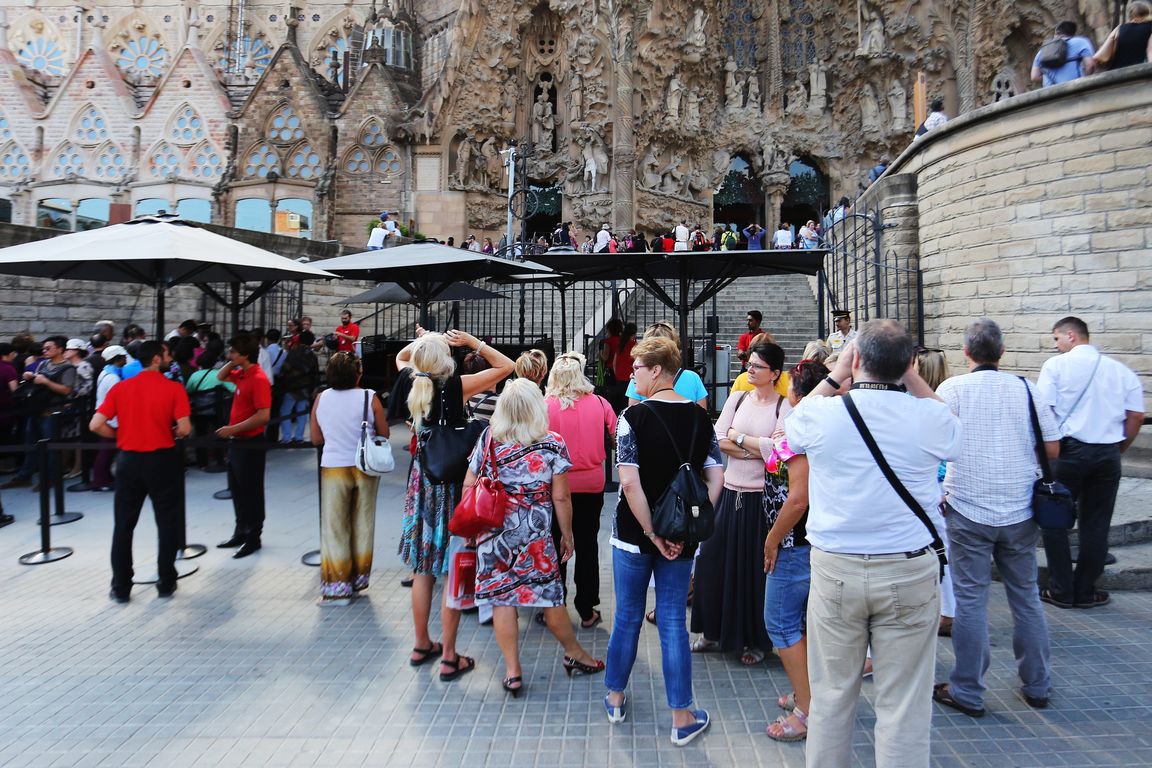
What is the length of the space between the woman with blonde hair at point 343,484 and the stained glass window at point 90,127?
3530 cm

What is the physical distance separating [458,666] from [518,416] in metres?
1.45

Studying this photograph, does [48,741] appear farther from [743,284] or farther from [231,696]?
[743,284]

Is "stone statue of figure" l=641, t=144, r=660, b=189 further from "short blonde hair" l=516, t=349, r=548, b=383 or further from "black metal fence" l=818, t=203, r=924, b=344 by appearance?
"short blonde hair" l=516, t=349, r=548, b=383

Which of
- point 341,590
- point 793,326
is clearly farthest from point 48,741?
point 793,326

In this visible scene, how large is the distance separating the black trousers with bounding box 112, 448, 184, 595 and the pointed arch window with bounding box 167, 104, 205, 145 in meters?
31.6

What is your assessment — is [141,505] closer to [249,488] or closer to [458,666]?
[249,488]

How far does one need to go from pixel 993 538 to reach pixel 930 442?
1.33 m

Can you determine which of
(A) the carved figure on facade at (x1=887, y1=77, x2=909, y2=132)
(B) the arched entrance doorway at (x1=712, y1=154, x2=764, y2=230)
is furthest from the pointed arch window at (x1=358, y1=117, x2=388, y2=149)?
(A) the carved figure on facade at (x1=887, y1=77, x2=909, y2=132)

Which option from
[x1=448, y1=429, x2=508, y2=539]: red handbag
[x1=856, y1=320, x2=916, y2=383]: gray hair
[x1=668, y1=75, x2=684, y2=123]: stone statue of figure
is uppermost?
[x1=668, y1=75, x2=684, y2=123]: stone statue of figure

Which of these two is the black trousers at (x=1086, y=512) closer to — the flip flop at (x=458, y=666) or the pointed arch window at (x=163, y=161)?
the flip flop at (x=458, y=666)

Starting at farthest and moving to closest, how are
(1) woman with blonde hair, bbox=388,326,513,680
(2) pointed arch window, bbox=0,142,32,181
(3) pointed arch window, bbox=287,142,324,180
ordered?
(2) pointed arch window, bbox=0,142,32,181, (3) pointed arch window, bbox=287,142,324,180, (1) woman with blonde hair, bbox=388,326,513,680

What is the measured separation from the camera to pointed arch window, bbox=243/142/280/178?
27297 mm

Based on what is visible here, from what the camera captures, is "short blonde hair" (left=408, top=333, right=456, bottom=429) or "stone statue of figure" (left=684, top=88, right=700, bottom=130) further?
"stone statue of figure" (left=684, top=88, right=700, bottom=130)

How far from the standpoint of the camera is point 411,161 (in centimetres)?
2608
